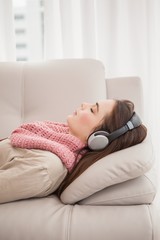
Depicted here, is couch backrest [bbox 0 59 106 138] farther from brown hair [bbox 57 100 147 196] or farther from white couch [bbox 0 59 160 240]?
white couch [bbox 0 59 160 240]

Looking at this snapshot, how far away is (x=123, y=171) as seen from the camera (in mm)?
1104

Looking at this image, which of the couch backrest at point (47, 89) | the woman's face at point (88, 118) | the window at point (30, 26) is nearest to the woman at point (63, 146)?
the woman's face at point (88, 118)

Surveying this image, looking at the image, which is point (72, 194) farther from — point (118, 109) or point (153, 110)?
point (153, 110)

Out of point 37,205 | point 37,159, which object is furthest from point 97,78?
point 37,205

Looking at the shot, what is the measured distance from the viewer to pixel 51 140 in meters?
1.29

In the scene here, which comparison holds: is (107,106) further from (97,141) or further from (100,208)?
(100,208)

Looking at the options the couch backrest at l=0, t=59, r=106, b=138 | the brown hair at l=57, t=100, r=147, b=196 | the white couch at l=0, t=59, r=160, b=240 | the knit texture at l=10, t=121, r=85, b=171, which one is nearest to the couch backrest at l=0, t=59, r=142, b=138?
the couch backrest at l=0, t=59, r=106, b=138

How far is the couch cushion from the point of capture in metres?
1.10

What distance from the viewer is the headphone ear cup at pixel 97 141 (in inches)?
46.8

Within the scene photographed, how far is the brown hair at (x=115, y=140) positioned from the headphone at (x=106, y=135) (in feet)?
0.04

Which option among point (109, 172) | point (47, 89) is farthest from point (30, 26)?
point (109, 172)

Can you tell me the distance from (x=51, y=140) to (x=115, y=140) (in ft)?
0.81

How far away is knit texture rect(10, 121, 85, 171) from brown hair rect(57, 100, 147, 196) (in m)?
0.03

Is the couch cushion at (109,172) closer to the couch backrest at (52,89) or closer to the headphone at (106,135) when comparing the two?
the headphone at (106,135)
